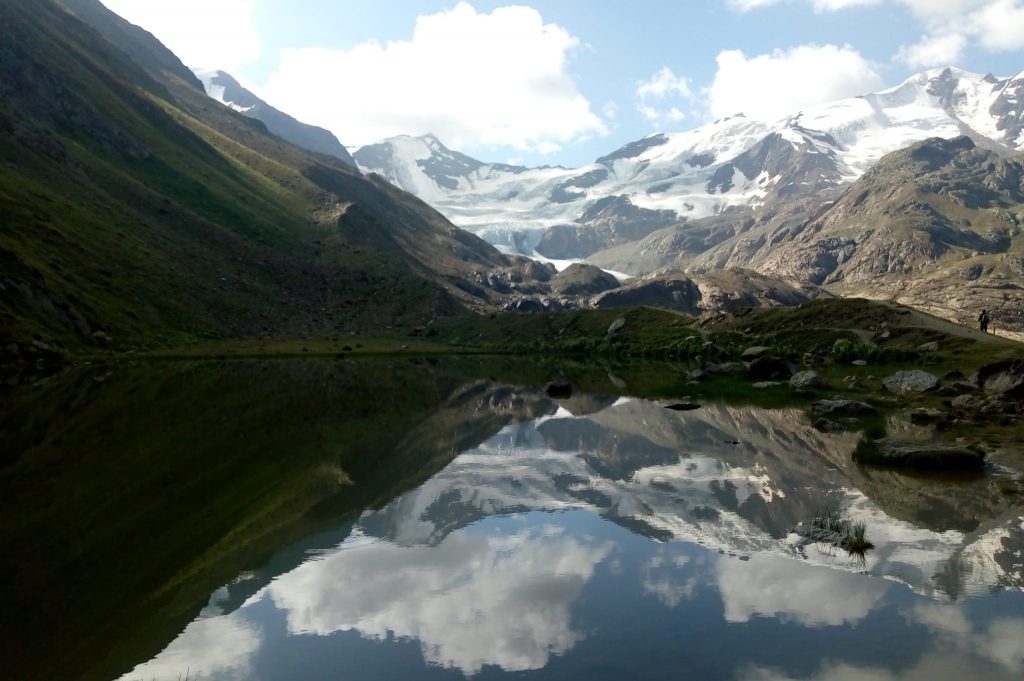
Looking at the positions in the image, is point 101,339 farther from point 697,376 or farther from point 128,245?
point 697,376

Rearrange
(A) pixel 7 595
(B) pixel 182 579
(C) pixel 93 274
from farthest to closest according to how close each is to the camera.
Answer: (C) pixel 93 274, (B) pixel 182 579, (A) pixel 7 595

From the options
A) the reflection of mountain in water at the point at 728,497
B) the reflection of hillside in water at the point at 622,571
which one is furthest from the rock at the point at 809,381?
the reflection of hillside in water at the point at 622,571

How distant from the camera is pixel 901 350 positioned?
76.2 m

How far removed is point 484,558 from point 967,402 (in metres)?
42.7

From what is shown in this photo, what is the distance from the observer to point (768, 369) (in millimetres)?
71062

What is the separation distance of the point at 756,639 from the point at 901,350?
74262 millimetres

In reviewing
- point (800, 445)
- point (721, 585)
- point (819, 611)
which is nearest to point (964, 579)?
point (819, 611)

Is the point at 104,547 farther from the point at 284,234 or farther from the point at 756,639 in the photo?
the point at 284,234

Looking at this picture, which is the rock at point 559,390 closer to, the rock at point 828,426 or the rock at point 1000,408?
the rock at point 828,426

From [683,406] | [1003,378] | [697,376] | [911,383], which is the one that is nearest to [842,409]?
[683,406]

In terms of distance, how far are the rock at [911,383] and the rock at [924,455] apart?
25.1 meters

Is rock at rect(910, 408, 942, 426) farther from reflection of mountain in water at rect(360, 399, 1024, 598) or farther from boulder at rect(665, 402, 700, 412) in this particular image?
boulder at rect(665, 402, 700, 412)

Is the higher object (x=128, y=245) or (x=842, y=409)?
(x=842, y=409)

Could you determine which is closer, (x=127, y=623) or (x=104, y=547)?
(x=127, y=623)
